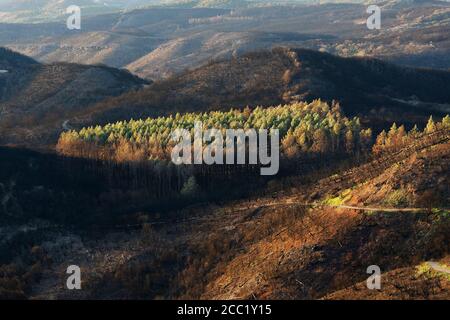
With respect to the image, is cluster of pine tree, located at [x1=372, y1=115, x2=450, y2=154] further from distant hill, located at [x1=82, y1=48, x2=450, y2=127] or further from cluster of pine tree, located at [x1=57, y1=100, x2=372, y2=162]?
distant hill, located at [x1=82, y1=48, x2=450, y2=127]

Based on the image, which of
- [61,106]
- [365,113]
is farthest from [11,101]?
[365,113]

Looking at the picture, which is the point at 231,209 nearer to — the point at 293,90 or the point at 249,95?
the point at 249,95

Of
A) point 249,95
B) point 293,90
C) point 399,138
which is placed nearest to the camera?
point 399,138

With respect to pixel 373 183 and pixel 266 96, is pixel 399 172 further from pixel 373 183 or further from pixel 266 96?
pixel 266 96

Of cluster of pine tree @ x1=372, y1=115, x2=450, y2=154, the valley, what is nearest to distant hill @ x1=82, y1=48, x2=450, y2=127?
the valley

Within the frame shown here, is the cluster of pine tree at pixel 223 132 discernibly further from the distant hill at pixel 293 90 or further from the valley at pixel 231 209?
the distant hill at pixel 293 90

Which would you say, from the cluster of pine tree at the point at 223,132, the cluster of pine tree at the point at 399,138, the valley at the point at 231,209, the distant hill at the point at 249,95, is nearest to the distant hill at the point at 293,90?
the distant hill at the point at 249,95

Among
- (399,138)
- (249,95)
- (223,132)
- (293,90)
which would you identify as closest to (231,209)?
(223,132)

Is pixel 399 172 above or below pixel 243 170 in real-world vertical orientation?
above
